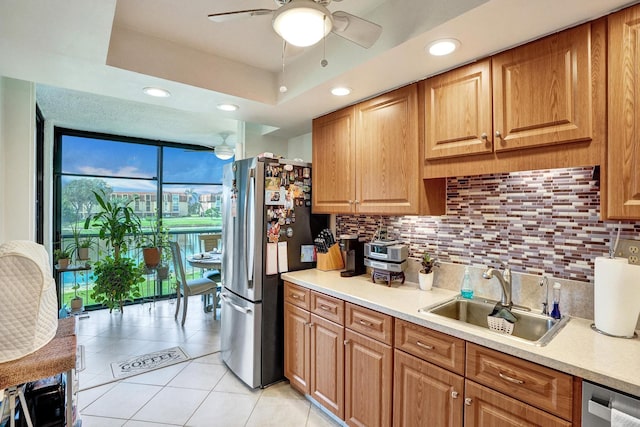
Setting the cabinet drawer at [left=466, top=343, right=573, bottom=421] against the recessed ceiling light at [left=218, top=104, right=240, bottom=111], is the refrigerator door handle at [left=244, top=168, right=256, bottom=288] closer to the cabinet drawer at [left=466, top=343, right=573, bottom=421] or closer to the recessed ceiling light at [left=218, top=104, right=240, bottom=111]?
the recessed ceiling light at [left=218, top=104, right=240, bottom=111]

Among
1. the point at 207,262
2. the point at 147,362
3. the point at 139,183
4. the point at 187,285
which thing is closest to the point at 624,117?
the point at 147,362

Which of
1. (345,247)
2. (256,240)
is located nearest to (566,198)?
(345,247)

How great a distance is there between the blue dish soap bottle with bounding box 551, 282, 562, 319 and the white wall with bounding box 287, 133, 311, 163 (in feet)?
8.24

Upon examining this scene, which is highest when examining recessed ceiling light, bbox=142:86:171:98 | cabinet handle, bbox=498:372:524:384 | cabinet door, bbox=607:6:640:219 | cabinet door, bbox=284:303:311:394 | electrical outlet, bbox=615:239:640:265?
recessed ceiling light, bbox=142:86:171:98

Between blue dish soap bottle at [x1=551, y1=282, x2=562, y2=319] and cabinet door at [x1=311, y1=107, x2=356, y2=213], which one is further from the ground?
cabinet door at [x1=311, y1=107, x2=356, y2=213]

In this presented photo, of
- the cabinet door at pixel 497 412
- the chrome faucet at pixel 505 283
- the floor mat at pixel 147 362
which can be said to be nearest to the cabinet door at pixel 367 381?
the cabinet door at pixel 497 412

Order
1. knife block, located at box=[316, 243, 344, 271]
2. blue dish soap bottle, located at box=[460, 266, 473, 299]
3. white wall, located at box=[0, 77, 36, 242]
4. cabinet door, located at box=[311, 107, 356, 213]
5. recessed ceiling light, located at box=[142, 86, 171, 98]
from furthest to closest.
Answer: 1. knife block, located at box=[316, 243, 344, 271]
2. cabinet door, located at box=[311, 107, 356, 213]
3. white wall, located at box=[0, 77, 36, 242]
4. recessed ceiling light, located at box=[142, 86, 171, 98]
5. blue dish soap bottle, located at box=[460, 266, 473, 299]

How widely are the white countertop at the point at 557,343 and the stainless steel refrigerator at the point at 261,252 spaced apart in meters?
0.68

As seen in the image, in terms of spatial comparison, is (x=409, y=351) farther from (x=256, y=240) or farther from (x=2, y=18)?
(x=2, y=18)

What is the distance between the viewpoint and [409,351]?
1.71 meters

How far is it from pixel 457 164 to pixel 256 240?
1.54 m

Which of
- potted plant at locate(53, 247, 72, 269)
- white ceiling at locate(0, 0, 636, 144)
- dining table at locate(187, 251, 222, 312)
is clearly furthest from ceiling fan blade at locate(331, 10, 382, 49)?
potted plant at locate(53, 247, 72, 269)

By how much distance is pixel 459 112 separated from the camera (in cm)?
179

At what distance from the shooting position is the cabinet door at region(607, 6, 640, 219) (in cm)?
125
